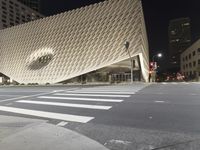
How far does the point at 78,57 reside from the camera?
48469 millimetres

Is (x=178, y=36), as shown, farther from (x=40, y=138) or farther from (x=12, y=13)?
(x=40, y=138)

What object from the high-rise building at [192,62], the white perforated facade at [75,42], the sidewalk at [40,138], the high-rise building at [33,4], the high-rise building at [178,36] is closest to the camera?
the sidewalk at [40,138]

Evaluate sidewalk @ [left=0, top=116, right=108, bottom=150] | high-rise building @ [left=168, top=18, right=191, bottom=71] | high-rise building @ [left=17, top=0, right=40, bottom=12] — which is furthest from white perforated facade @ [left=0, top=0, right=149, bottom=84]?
high-rise building @ [left=168, top=18, right=191, bottom=71]

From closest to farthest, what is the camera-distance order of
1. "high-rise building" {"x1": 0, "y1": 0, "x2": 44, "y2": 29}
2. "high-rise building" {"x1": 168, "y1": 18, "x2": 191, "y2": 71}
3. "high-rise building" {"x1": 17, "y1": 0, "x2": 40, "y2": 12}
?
"high-rise building" {"x1": 0, "y1": 0, "x2": 44, "y2": 29}, "high-rise building" {"x1": 17, "y1": 0, "x2": 40, "y2": 12}, "high-rise building" {"x1": 168, "y1": 18, "x2": 191, "y2": 71}

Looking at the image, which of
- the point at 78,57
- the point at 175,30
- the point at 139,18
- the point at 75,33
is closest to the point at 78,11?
the point at 75,33

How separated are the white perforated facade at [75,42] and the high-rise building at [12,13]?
174ft

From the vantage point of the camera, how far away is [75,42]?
49969 mm

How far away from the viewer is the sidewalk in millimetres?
4613

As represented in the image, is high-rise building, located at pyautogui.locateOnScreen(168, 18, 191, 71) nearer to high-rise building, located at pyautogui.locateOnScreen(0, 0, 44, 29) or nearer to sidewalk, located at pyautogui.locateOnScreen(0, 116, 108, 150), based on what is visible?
high-rise building, located at pyautogui.locateOnScreen(0, 0, 44, 29)

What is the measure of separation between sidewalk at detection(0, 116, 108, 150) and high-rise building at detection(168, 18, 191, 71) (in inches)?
6989

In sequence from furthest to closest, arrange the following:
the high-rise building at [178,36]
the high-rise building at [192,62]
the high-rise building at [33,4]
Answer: the high-rise building at [178,36] < the high-rise building at [33,4] < the high-rise building at [192,62]

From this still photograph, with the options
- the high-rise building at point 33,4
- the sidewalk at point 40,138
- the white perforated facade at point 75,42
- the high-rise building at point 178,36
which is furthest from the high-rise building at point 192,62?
the high-rise building at point 33,4

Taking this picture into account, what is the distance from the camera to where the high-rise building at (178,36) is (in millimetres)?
178625

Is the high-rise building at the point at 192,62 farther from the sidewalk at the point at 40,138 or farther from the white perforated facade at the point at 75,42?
the sidewalk at the point at 40,138
